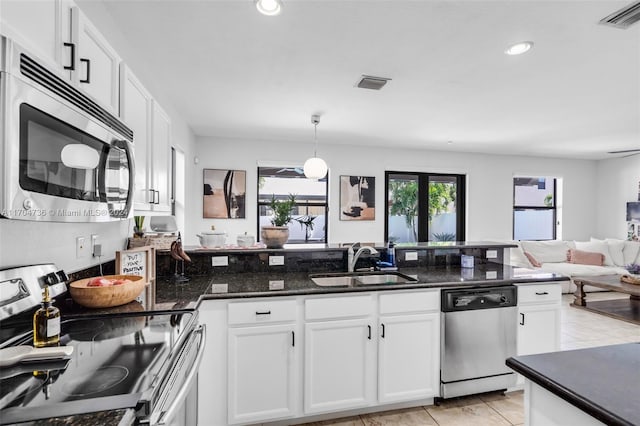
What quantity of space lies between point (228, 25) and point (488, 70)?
211cm

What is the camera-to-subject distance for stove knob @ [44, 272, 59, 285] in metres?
1.32

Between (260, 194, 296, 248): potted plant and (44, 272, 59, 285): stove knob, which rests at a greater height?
(260, 194, 296, 248): potted plant

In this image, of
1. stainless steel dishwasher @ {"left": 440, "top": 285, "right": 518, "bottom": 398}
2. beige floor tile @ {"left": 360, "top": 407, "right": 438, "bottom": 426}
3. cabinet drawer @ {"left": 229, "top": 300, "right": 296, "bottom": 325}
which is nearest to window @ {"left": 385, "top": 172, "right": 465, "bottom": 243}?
stainless steel dishwasher @ {"left": 440, "top": 285, "right": 518, "bottom": 398}

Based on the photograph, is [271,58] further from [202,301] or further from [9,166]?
[9,166]

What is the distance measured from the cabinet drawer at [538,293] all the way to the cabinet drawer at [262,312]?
1691mm

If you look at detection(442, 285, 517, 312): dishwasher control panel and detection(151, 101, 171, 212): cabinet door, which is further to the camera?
detection(442, 285, 517, 312): dishwasher control panel

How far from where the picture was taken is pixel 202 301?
181 cm

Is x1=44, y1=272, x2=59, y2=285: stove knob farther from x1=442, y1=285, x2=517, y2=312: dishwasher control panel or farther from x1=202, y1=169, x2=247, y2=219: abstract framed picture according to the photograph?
x1=202, y1=169, x2=247, y2=219: abstract framed picture

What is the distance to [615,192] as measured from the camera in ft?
21.7

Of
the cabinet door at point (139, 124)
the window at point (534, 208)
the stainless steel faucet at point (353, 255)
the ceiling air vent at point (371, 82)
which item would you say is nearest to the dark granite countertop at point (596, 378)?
the stainless steel faucet at point (353, 255)

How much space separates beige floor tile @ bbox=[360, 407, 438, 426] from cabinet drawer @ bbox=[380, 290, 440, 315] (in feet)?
2.34

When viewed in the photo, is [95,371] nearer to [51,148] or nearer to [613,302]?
[51,148]

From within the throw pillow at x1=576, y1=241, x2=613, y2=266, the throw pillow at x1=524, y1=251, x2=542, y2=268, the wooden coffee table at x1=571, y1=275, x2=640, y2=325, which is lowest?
the wooden coffee table at x1=571, y1=275, x2=640, y2=325

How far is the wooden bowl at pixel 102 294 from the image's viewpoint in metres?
1.42
